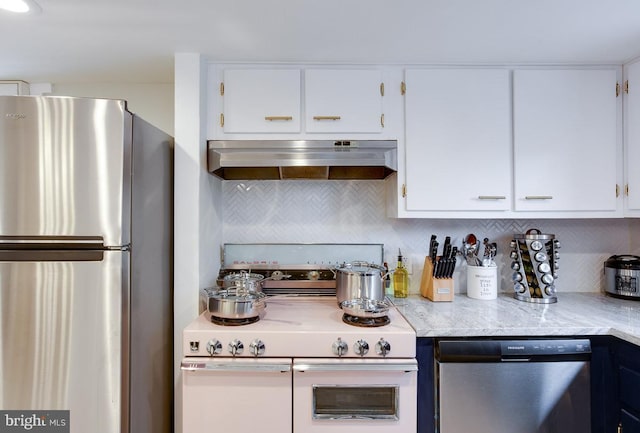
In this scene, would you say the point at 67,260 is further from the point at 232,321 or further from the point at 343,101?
the point at 343,101

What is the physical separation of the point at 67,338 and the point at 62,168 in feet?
2.16

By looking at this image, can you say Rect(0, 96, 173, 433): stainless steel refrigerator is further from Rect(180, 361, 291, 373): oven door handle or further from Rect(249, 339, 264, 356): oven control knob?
Rect(249, 339, 264, 356): oven control knob

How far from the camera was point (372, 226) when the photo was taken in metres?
A: 2.17

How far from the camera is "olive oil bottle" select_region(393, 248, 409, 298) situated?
2055 mm

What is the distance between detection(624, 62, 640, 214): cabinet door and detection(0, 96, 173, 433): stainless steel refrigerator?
100 inches

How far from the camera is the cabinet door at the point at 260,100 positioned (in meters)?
1.82

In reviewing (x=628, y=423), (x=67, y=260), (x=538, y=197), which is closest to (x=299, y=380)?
(x=67, y=260)

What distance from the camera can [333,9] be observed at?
1.39m

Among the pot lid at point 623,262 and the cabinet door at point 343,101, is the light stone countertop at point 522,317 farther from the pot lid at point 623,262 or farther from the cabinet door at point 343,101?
the cabinet door at point 343,101

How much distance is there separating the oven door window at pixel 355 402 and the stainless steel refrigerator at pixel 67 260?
2.56 feet

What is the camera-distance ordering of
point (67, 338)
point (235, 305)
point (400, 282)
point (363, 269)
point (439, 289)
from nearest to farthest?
point (67, 338) → point (235, 305) → point (363, 269) → point (439, 289) → point (400, 282)

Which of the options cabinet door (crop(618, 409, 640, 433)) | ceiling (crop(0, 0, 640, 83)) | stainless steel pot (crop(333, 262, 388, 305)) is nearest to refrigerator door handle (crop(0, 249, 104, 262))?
ceiling (crop(0, 0, 640, 83))

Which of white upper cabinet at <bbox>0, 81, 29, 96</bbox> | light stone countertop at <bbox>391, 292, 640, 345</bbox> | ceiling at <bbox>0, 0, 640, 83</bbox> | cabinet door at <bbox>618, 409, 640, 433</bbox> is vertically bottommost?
cabinet door at <bbox>618, 409, 640, 433</bbox>

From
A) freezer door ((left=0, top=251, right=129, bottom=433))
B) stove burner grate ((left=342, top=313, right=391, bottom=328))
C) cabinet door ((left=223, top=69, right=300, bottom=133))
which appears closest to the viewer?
freezer door ((left=0, top=251, right=129, bottom=433))
